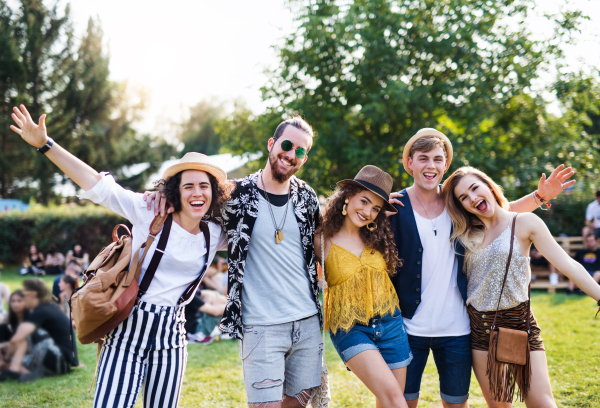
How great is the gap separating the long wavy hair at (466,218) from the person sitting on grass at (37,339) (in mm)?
4953

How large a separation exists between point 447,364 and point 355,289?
0.86 meters

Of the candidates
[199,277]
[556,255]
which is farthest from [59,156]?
[556,255]

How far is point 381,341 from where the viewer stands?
2.98 metres

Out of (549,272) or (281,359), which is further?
(549,272)

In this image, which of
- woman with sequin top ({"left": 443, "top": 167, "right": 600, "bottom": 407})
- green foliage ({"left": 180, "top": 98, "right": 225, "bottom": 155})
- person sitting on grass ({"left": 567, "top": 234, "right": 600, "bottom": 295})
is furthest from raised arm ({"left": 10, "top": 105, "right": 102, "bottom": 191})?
green foliage ({"left": 180, "top": 98, "right": 225, "bottom": 155})

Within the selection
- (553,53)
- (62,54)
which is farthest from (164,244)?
(62,54)

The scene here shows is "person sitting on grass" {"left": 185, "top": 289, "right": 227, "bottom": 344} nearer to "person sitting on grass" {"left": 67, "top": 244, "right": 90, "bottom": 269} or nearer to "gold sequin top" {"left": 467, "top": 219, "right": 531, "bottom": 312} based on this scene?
"person sitting on grass" {"left": 67, "top": 244, "right": 90, "bottom": 269}

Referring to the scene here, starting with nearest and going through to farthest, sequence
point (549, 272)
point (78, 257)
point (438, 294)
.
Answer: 1. point (438, 294)
2. point (549, 272)
3. point (78, 257)

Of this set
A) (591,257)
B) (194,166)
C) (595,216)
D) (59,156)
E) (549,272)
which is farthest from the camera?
(549,272)

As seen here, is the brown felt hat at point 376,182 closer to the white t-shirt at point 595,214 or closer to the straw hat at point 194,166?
the straw hat at point 194,166

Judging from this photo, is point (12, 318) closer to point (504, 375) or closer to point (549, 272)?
point (504, 375)

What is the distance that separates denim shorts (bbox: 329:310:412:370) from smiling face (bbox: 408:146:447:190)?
1030 millimetres

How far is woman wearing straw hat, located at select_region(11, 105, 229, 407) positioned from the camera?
2.54 meters

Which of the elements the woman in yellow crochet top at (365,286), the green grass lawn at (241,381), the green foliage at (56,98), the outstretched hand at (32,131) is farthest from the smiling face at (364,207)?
the green foliage at (56,98)
